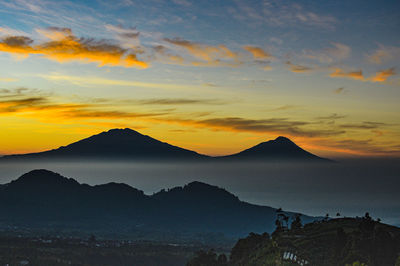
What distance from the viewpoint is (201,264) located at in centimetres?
16700

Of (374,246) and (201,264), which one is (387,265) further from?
(201,264)

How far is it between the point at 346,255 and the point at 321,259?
6947 millimetres

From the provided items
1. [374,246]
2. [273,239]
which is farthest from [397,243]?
[273,239]

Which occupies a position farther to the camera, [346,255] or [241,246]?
[241,246]

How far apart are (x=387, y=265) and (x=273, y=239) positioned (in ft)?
141

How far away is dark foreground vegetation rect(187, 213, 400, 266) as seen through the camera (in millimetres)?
124812

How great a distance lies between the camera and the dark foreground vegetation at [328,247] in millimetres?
124812

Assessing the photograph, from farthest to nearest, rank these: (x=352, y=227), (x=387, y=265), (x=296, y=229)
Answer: (x=296, y=229), (x=352, y=227), (x=387, y=265)

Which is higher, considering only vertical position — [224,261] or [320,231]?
[320,231]

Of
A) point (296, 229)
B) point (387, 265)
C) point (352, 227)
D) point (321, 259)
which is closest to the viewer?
point (387, 265)

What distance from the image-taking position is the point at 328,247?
13838cm

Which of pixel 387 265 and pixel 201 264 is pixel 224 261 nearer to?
pixel 201 264

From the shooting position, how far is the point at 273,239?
157625 mm

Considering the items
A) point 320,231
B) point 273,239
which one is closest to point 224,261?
point 273,239
